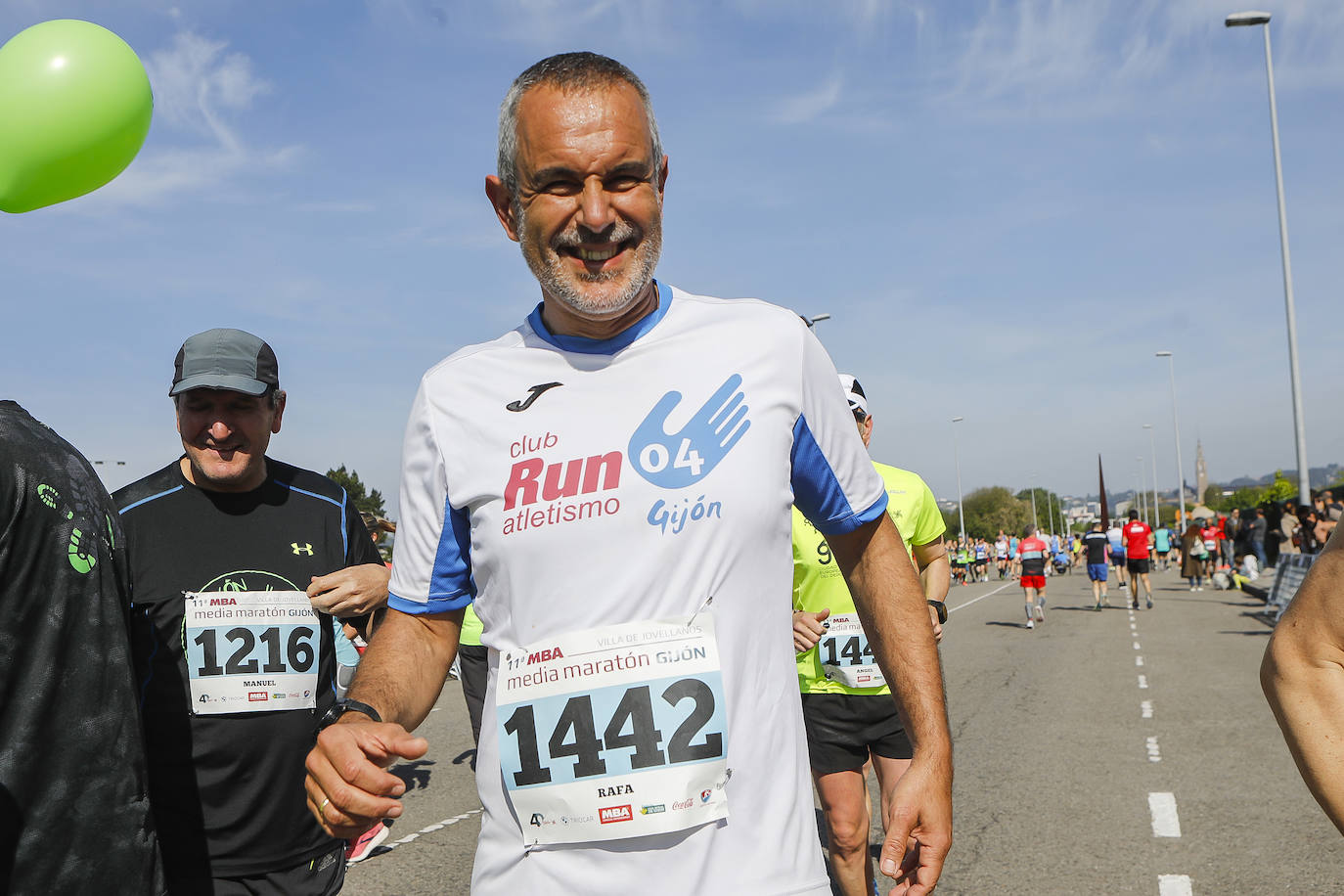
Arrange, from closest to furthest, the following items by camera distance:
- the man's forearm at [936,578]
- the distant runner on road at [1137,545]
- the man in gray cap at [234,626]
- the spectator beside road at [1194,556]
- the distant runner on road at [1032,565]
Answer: the man in gray cap at [234,626] → the man's forearm at [936,578] → the distant runner on road at [1032,565] → the distant runner on road at [1137,545] → the spectator beside road at [1194,556]

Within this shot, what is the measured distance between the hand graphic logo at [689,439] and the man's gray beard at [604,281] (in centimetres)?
21

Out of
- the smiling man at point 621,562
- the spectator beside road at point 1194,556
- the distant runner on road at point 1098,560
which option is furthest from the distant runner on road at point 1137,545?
the smiling man at point 621,562

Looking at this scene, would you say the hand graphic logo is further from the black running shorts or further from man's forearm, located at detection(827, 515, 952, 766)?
the black running shorts


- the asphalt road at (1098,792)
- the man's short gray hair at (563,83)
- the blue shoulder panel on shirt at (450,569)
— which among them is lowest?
the asphalt road at (1098,792)

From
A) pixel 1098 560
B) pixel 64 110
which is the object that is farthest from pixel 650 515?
pixel 1098 560

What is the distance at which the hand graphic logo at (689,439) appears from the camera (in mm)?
2201

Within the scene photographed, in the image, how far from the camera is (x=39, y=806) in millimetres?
2402

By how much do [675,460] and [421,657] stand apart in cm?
69

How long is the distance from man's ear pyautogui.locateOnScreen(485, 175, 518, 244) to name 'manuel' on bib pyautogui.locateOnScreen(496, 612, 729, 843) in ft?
2.95

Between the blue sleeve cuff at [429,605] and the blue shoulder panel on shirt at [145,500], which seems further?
the blue shoulder panel on shirt at [145,500]

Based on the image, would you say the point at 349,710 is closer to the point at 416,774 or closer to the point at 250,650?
Result: the point at 250,650

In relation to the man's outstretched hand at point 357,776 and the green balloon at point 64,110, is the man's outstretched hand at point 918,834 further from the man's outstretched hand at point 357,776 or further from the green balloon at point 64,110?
the green balloon at point 64,110

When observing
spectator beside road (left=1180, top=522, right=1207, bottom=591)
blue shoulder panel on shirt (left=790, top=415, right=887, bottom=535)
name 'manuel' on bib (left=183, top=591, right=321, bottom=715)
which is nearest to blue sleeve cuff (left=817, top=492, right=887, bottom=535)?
blue shoulder panel on shirt (left=790, top=415, right=887, bottom=535)

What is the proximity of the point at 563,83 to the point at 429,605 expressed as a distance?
1.08m
